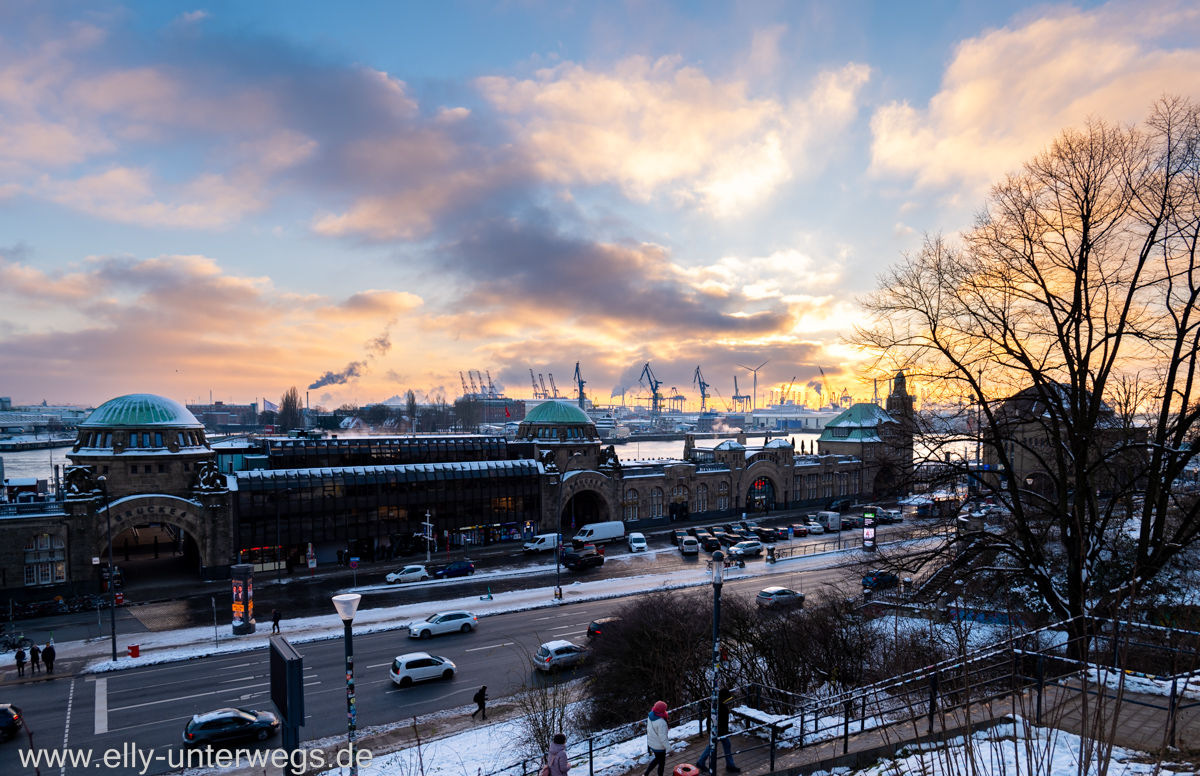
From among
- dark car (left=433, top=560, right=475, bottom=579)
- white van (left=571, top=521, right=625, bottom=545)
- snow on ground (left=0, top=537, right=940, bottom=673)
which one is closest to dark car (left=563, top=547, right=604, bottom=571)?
snow on ground (left=0, top=537, right=940, bottom=673)

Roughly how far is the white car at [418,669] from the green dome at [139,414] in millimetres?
30713

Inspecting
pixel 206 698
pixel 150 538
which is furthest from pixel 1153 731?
pixel 150 538

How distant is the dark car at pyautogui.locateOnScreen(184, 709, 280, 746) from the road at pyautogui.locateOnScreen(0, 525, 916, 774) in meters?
0.51

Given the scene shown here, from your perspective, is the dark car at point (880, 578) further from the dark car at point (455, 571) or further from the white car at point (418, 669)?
the dark car at point (455, 571)

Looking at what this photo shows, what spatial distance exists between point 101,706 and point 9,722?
299 centimetres

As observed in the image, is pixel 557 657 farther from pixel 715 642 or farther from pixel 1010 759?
pixel 1010 759

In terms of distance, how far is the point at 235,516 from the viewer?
44688 mm

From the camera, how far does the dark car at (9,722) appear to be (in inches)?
821

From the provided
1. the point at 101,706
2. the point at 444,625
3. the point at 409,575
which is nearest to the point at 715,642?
the point at 444,625

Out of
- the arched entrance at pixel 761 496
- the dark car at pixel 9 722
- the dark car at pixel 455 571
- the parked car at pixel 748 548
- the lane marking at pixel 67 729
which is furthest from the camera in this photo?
the arched entrance at pixel 761 496

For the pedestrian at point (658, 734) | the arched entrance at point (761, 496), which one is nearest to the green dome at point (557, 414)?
the arched entrance at point (761, 496)

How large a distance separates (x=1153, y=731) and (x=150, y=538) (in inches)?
2805

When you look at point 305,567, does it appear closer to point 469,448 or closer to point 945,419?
point 469,448

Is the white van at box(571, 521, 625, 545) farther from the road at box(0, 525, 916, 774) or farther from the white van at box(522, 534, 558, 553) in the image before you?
the road at box(0, 525, 916, 774)
